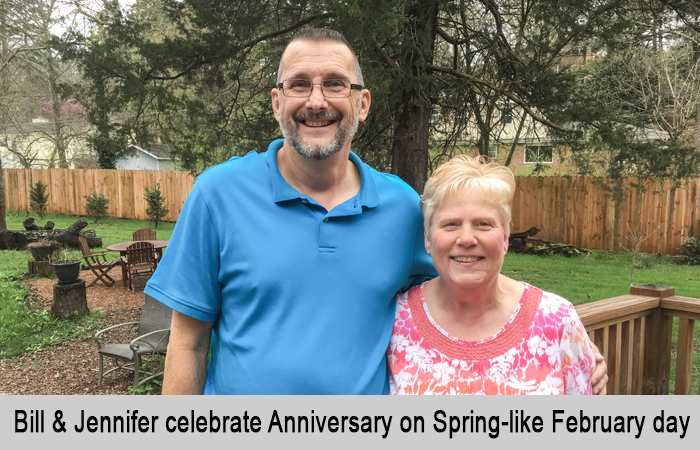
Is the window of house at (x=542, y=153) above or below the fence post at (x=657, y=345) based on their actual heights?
above

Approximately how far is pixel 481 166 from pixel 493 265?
13.6 inches

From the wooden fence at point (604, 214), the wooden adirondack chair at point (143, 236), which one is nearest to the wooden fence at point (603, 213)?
the wooden fence at point (604, 214)

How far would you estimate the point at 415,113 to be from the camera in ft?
25.4

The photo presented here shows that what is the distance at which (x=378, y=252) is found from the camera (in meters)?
1.82

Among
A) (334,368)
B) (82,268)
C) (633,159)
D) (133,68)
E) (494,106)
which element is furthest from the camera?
(82,268)

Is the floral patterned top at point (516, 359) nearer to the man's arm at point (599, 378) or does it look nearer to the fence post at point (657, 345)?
the man's arm at point (599, 378)

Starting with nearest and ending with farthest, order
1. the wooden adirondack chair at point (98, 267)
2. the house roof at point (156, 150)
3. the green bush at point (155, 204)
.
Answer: the house roof at point (156, 150) < the wooden adirondack chair at point (98, 267) < the green bush at point (155, 204)

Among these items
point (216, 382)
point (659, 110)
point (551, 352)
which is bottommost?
point (216, 382)

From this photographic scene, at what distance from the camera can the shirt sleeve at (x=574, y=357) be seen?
1754 millimetres

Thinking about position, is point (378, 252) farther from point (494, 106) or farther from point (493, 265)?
point (494, 106)

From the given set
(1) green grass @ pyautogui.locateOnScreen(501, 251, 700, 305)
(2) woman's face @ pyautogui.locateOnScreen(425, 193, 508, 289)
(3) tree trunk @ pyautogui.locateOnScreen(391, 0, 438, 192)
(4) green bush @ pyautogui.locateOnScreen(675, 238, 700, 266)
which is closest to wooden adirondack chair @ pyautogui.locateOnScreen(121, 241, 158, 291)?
(3) tree trunk @ pyautogui.locateOnScreen(391, 0, 438, 192)

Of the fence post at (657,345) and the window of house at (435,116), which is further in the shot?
the window of house at (435,116)

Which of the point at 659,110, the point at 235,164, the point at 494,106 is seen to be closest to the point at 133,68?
the point at 494,106

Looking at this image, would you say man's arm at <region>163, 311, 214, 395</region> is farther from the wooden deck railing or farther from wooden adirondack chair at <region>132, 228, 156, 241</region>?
wooden adirondack chair at <region>132, 228, 156, 241</region>
